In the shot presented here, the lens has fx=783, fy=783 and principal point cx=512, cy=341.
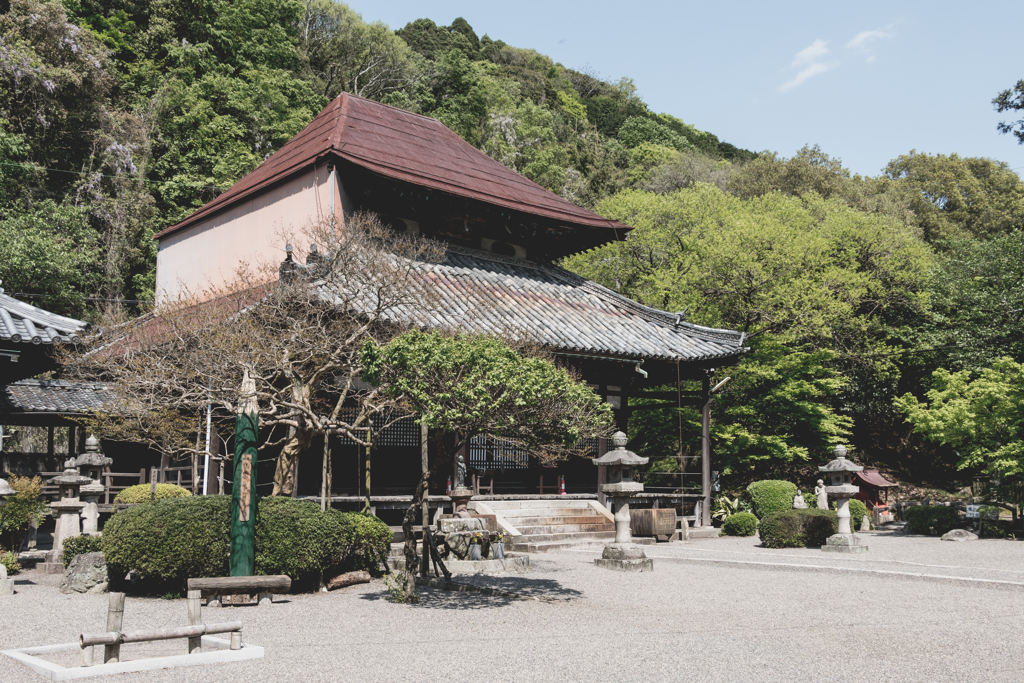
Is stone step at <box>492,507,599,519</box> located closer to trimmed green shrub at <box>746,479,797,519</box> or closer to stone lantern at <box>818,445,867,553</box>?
trimmed green shrub at <box>746,479,797,519</box>

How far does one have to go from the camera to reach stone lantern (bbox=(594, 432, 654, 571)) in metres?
13.4

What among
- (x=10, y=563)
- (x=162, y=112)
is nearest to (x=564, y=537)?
(x=10, y=563)

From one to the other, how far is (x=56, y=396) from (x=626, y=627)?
54.7 feet

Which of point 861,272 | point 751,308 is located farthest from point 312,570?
point 861,272

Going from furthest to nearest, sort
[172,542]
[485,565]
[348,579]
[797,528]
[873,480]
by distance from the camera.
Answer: [873,480] < [797,528] < [485,565] < [348,579] < [172,542]

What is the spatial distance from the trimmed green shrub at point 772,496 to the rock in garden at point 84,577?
1549 cm

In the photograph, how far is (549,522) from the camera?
17.8 meters

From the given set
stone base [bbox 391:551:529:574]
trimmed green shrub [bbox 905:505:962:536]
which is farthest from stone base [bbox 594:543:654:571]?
trimmed green shrub [bbox 905:505:962:536]

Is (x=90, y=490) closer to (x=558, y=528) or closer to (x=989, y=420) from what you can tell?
(x=558, y=528)

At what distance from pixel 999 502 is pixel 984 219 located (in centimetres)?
2549

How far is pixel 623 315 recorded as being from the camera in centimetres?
2138

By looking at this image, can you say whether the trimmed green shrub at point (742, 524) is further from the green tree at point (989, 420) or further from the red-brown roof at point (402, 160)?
the red-brown roof at point (402, 160)

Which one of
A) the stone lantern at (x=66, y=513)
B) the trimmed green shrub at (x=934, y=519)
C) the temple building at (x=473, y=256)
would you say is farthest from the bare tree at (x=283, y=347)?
the trimmed green shrub at (x=934, y=519)

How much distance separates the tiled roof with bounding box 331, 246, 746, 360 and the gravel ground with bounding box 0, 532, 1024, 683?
585 cm
